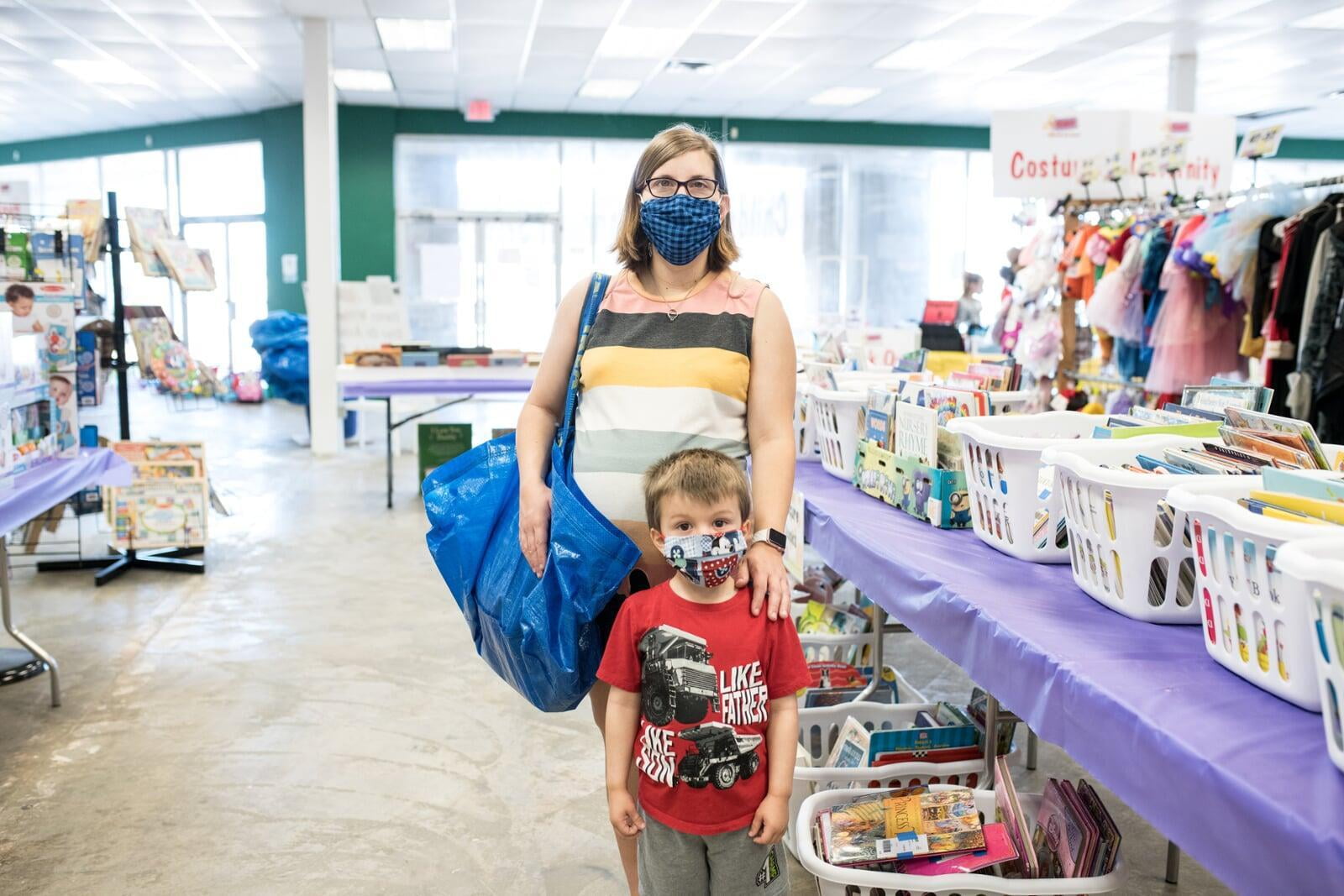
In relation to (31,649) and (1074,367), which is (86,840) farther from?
(1074,367)

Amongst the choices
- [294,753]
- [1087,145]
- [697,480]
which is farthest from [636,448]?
[1087,145]

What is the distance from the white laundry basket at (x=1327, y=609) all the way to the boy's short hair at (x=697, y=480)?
731 mm

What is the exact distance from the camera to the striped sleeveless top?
1.77 m

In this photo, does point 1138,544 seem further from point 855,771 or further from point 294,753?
point 294,753

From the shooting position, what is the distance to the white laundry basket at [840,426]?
114 inches

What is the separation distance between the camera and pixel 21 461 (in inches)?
134

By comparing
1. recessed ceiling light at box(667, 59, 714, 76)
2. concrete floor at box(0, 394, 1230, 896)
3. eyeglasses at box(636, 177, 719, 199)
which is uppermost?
recessed ceiling light at box(667, 59, 714, 76)

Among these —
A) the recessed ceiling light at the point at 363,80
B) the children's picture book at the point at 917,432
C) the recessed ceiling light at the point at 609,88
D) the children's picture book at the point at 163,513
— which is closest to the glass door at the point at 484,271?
the recessed ceiling light at the point at 363,80

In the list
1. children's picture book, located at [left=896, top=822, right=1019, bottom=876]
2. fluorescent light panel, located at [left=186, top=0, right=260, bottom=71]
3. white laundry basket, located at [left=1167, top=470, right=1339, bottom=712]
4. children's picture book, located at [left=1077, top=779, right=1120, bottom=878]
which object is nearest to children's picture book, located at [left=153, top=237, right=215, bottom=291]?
fluorescent light panel, located at [left=186, top=0, right=260, bottom=71]

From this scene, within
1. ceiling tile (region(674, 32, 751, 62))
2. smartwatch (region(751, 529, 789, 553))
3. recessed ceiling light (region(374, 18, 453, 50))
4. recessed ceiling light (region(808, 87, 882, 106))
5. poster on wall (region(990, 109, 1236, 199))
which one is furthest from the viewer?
recessed ceiling light (region(808, 87, 882, 106))

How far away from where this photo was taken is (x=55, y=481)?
3.45m

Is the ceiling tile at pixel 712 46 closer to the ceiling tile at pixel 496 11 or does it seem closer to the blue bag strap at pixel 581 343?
the ceiling tile at pixel 496 11

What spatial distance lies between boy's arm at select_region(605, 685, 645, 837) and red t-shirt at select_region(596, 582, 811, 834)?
29mm

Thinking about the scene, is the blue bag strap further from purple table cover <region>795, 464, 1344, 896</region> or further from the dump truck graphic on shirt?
purple table cover <region>795, 464, 1344, 896</region>
